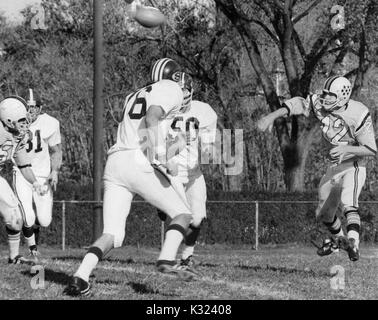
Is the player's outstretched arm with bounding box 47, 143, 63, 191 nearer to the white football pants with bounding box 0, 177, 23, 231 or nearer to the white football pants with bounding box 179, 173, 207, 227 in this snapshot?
the white football pants with bounding box 0, 177, 23, 231

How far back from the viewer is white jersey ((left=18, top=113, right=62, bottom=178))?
36.0 feet

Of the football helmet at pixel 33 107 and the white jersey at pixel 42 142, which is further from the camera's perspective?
the white jersey at pixel 42 142

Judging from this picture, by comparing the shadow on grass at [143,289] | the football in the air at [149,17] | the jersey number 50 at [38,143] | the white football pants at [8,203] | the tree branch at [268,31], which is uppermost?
the tree branch at [268,31]

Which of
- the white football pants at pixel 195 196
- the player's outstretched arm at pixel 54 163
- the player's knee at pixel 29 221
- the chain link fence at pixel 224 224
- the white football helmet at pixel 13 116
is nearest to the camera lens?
the white football helmet at pixel 13 116

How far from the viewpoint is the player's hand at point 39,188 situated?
10.3 m

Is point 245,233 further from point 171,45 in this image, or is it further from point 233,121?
point 171,45

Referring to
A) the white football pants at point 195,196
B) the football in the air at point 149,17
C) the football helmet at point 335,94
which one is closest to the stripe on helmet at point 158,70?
the football helmet at point 335,94

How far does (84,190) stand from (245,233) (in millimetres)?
3480

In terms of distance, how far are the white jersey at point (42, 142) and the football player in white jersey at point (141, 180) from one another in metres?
3.91

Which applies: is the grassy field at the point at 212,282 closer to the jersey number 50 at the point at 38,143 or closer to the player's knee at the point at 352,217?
the player's knee at the point at 352,217

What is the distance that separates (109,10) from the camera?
2634 centimetres

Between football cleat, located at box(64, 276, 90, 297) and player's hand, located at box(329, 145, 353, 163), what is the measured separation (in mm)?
3125

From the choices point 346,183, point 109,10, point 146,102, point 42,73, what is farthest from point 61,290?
point 42,73

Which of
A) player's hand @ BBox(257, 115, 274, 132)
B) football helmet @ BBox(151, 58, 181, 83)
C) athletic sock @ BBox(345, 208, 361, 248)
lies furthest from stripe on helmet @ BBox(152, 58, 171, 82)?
athletic sock @ BBox(345, 208, 361, 248)
